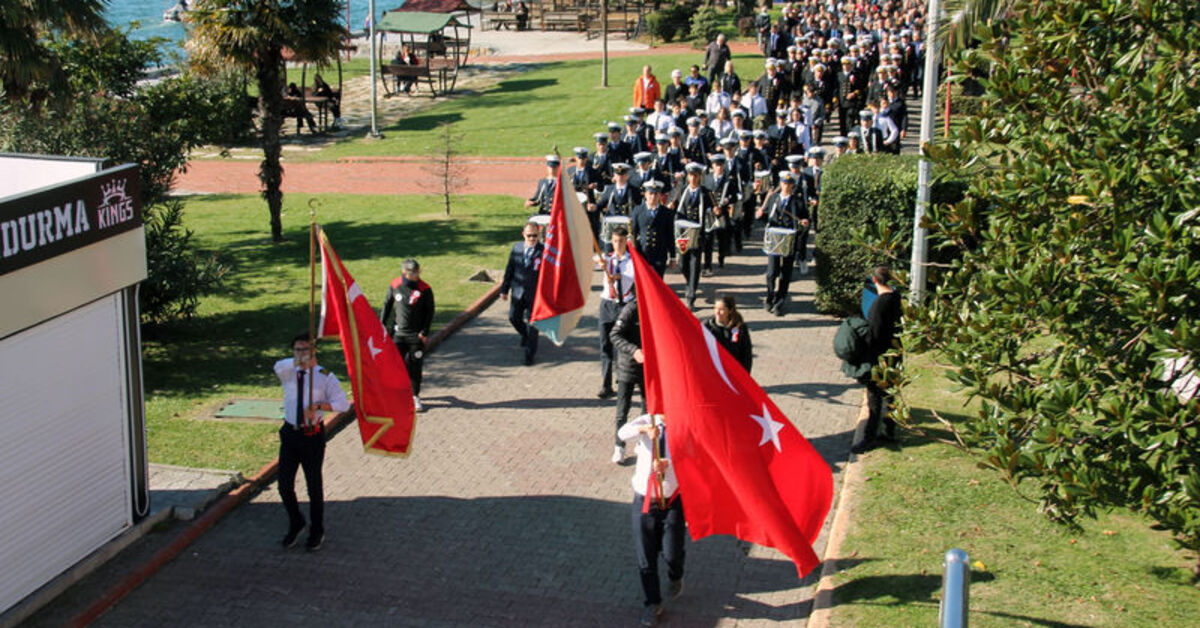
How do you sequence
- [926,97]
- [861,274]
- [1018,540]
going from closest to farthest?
[1018,540] → [926,97] → [861,274]

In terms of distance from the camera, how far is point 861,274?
15.9m

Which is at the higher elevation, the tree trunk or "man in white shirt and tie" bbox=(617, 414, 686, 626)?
the tree trunk

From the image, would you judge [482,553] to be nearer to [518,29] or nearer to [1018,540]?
[1018,540]

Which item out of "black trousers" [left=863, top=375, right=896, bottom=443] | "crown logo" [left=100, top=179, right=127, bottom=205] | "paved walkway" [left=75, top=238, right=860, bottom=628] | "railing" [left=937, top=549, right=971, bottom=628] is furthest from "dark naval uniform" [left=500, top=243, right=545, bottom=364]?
"railing" [left=937, top=549, right=971, bottom=628]

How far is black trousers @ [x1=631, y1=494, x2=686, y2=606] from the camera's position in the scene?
851cm

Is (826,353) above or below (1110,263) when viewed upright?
below

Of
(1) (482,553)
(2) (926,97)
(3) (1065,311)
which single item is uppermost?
(2) (926,97)

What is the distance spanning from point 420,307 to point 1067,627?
6.98 meters

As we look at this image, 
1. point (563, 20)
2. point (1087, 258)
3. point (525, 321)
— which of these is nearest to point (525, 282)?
point (525, 321)

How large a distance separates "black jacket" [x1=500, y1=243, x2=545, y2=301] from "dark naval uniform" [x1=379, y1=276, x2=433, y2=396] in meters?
1.78

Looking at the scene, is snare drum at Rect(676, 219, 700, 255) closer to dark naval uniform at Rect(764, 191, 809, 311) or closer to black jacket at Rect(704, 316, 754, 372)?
dark naval uniform at Rect(764, 191, 809, 311)

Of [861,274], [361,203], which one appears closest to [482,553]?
[861,274]

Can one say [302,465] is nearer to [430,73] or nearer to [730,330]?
[730,330]

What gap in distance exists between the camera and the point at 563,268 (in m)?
12.7
